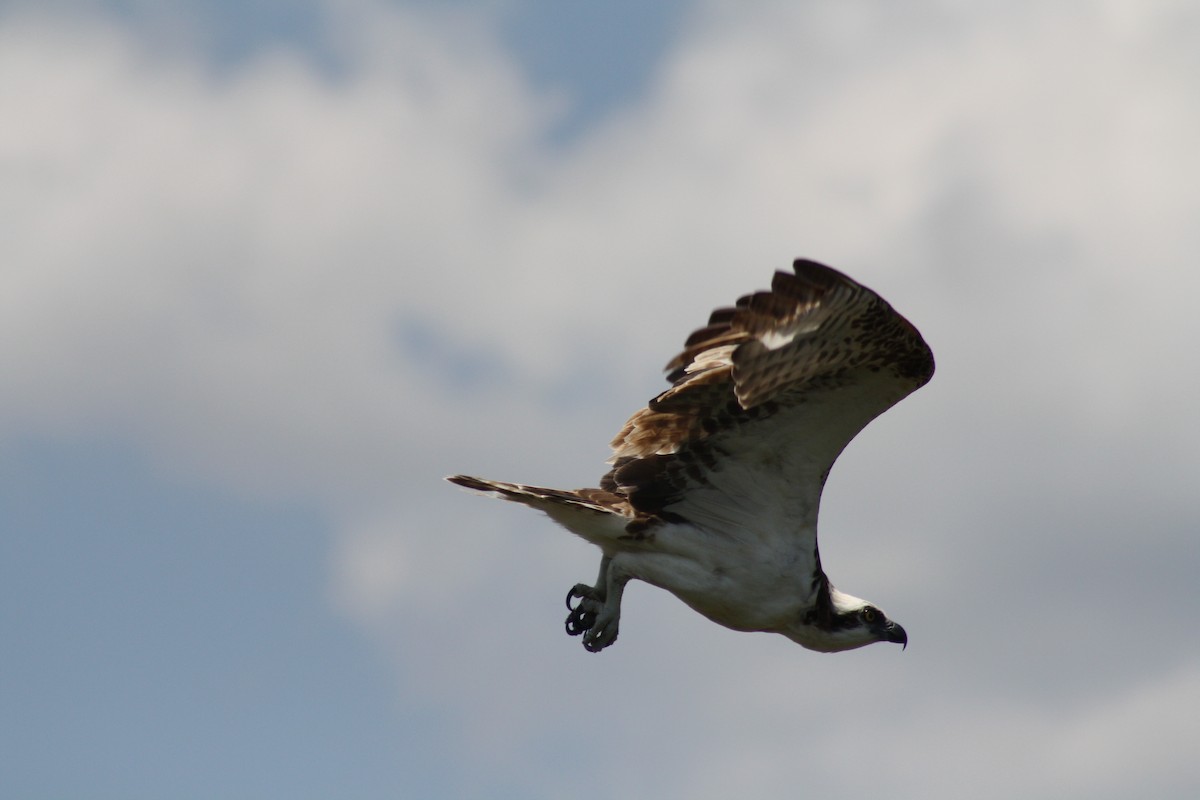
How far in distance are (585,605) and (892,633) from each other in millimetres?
2529

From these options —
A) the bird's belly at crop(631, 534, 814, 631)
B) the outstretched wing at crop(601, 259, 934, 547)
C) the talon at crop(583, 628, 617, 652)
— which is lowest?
the talon at crop(583, 628, 617, 652)

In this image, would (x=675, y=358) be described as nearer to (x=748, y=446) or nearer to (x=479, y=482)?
(x=748, y=446)

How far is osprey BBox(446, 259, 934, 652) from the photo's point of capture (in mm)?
12844

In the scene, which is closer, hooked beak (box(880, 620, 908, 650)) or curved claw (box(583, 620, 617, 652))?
curved claw (box(583, 620, 617, 652))

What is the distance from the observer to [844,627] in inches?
550

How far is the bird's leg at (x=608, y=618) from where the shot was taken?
1326 cm

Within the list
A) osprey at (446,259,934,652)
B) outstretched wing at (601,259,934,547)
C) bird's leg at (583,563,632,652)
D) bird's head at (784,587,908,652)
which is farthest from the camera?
bird's head at (784,587,908,652)

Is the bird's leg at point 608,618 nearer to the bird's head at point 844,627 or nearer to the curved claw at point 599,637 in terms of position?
the curved claw at point 599,637

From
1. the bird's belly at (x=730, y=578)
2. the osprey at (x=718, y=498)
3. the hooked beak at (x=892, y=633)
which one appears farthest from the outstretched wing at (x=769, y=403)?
the hooked beak at (x=892, y=633)

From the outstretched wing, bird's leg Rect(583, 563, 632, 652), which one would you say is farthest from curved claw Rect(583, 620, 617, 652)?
the outstretched wing

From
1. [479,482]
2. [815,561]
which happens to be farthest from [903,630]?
[479,482]

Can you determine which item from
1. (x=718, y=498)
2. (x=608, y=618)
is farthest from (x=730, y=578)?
(x=608, y=618)

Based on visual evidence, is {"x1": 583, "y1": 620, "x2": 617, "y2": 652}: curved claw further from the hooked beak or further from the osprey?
the hooked beak

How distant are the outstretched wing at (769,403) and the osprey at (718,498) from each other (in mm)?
11
